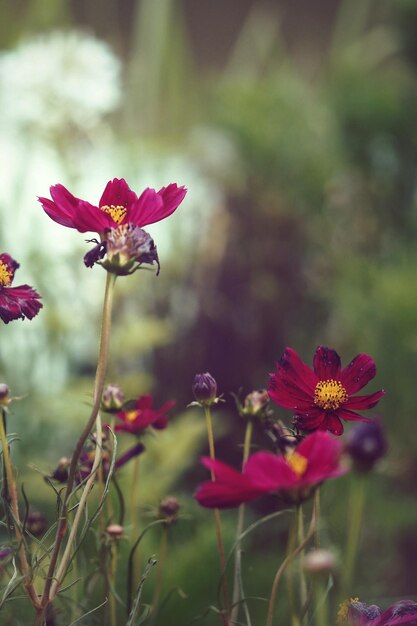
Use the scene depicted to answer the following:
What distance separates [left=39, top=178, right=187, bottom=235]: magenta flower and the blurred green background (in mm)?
636

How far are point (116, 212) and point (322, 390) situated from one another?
0.07 meters

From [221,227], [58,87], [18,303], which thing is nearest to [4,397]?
[18,303]

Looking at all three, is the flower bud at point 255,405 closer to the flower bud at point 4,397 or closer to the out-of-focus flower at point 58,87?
the flower bud at point 4,397

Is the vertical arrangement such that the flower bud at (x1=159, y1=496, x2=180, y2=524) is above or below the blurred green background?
below

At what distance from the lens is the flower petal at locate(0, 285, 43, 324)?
0.19m

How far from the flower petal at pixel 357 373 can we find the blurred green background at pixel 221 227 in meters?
0.61

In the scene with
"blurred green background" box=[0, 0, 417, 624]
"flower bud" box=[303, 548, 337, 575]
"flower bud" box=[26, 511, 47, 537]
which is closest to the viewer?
"flower bud" box=[303, 548, 337, 575]

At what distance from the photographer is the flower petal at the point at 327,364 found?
209 millimetres

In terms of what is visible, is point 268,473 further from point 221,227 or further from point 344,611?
point 221,227

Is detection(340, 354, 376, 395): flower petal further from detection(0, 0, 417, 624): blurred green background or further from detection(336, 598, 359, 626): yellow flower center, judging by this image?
detection(0, 0, 417, 624): blurred green background

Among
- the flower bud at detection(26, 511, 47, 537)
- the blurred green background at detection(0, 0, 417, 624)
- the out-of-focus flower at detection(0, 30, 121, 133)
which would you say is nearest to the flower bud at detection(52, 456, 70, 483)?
the flower bud at detection(26, 511, 47, 537)

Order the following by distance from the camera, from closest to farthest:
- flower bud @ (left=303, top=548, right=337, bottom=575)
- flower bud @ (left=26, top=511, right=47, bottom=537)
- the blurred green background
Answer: flower bud @ (left=303, top=548, right=337, bottom=575)
flower bud @ (left=26, top=511, right=47, bottom=537)
the blurred green background

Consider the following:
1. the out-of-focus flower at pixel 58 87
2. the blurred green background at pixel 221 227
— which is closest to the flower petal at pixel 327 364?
the blurred green background at pixel 221 227

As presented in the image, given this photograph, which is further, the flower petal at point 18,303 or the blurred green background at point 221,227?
Result: the blurred green background at point 221,227
